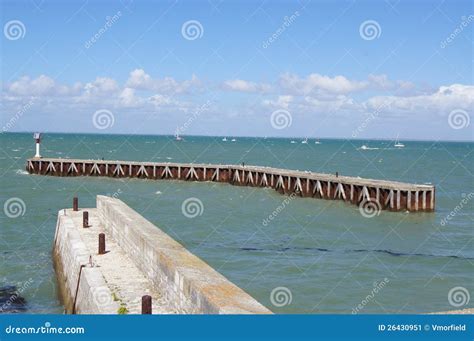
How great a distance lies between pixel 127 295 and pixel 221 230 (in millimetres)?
13971

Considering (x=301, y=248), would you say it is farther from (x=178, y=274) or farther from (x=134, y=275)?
(x=178, y=274)

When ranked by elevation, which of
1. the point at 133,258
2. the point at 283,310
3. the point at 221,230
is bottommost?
the point at 283,310

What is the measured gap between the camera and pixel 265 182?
4434 cm

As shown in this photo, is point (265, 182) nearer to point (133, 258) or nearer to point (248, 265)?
point (248, 265)

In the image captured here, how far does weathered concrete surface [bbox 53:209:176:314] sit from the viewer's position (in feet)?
37.0

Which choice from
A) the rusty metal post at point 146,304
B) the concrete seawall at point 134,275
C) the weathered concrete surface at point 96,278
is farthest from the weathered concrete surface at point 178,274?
the rusty metal post at point 146,304

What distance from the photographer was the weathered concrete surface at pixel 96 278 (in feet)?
37.0

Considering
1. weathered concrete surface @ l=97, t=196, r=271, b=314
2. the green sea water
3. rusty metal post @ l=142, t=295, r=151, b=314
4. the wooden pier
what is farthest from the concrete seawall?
the wooden pier

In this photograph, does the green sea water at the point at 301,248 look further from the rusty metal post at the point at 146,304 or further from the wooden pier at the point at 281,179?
the rusty metal post at the point at 146,304

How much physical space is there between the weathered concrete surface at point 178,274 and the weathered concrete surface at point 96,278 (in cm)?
21

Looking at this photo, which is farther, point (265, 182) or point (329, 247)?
point (265, 182)

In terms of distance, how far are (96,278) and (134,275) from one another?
0.79 m
